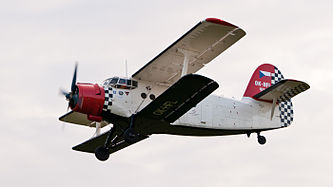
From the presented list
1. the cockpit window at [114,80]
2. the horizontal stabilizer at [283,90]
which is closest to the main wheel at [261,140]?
the horizontal stabilizer at [283,90]

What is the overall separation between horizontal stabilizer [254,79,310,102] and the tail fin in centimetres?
29

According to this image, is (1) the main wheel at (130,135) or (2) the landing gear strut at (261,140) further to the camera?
(2) the landing gear strut at (261,140)

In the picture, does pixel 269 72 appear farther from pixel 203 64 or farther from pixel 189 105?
pixel 189 105

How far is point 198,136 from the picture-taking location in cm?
1961

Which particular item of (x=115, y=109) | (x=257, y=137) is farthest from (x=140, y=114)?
(x=257, y=137)

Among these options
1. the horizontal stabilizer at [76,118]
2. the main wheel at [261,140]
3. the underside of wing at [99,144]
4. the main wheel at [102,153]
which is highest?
the horizontal stabilizer at [76,118]

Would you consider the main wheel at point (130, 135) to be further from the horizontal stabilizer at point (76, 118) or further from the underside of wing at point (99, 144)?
the horizontal stabilizer at point (76, 118)

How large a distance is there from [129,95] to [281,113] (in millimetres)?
5013

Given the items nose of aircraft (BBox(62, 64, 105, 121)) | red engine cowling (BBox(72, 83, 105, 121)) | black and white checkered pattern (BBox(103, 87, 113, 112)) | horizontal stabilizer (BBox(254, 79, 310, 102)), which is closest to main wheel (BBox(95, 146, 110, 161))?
nose of aircraft (BBox(62, 64, 105, 121))

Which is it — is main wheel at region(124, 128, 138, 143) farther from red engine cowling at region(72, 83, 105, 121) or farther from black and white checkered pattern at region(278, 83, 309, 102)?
black and white checkered pattern at region(278, 83, 309, 102)

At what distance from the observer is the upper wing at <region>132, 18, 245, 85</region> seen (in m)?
17.0

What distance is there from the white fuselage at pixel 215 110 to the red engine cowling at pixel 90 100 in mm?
380

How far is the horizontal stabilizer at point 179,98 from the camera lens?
53.4 ft

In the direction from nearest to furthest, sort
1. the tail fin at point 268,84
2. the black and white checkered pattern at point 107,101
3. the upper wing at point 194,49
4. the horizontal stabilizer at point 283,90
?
the upper wing at point 194,49 → the black and white checkered pattern at point 107,101 → the horizontal stabilizer at point 283,90 → the tail fin at point 268,84
